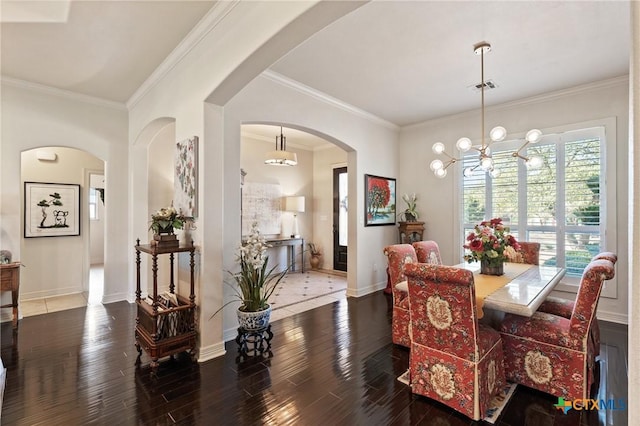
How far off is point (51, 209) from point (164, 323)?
361 cm

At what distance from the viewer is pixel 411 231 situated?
528 centimetres

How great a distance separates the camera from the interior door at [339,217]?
6789 millimetres

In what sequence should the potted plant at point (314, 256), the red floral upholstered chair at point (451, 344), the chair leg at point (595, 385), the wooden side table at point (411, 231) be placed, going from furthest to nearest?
the potted plant at point (314, 256) < the wooden side table at point (411, 231) < the chair leg at point (595, 385) < the red floral upholstered chair at point (451, 344)

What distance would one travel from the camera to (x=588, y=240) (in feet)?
12.9

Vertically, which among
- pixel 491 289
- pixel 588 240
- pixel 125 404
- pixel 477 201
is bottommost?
pixel 125 404

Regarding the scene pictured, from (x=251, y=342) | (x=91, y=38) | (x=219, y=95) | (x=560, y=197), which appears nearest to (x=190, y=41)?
(x=219, y=95)

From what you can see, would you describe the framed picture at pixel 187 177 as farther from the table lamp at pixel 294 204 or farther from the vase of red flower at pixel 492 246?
the table lamp at pixel 294 204

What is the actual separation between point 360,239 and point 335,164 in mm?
2500

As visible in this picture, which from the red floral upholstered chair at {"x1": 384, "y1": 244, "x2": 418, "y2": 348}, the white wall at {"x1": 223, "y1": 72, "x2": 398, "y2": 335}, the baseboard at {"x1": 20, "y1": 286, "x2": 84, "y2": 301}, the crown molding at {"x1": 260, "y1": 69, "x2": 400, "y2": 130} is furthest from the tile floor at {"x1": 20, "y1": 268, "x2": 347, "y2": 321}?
the crown molding at {"x1": 260, "y1": 69, "x2": 400, "y2": 130}

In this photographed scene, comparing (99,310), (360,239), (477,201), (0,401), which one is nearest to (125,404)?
(0,401)

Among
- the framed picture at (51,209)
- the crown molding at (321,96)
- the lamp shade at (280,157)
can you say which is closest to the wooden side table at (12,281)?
the framed picture at (51,209)

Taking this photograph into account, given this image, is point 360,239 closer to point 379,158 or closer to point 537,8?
point 379,158

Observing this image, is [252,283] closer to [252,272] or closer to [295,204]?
[252,272]

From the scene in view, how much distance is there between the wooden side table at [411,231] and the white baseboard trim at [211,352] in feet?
11.6
